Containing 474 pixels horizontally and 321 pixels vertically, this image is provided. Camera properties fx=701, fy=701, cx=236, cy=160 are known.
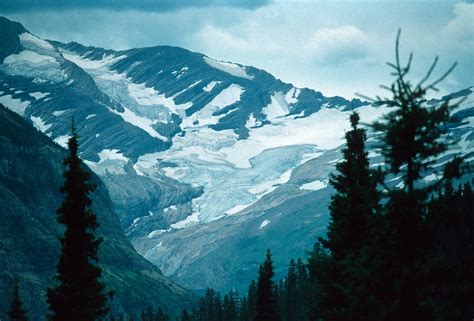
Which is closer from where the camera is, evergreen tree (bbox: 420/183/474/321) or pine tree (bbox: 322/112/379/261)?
evergreen tree (bbox: 420/183/474/321)

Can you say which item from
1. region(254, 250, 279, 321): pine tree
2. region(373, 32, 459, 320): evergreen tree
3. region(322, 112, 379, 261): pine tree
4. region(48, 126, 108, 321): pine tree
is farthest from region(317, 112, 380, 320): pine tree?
region(254, 250, 279, 321): pine tree

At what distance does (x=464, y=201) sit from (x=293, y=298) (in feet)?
124

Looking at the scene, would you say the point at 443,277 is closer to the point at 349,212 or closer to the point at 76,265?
the point at 349,212

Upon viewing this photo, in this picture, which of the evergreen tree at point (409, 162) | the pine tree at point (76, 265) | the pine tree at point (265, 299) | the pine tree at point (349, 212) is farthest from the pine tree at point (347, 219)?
the pine tree at point (265, 299)

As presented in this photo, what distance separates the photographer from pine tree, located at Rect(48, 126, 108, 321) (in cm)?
3108

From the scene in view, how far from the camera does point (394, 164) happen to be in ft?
63.2

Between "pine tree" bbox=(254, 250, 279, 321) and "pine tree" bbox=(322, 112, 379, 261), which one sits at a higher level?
"pine tree" bbox=(322, 112, 379, 261)

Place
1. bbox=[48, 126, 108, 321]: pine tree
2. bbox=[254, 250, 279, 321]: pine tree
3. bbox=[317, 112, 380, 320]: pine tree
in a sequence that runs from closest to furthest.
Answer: bbox=[317, 112, 380, 320]: pine tree, bbox=[48, 126, 108, 321]: pine tree, bbox=[254, 250, 279, 321]: pine tree

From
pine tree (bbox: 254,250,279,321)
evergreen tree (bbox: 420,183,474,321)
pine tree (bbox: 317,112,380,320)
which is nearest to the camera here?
evergreen tree (bbox: 420,183,474,321)

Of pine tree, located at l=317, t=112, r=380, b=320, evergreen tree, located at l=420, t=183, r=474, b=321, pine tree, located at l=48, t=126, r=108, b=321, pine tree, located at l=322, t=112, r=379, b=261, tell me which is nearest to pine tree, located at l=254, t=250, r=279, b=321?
pine tree, located at l=317, t=112, r=380, b=320

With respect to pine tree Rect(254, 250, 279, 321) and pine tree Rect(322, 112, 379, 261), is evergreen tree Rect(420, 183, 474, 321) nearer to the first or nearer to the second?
pine tree Rect(322, 112, 379, 261)

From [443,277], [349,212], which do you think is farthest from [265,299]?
[443,277]

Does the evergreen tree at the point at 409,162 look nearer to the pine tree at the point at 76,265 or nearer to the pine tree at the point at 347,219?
the pine tree at the point at 347,219

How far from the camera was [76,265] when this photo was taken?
103 feet
